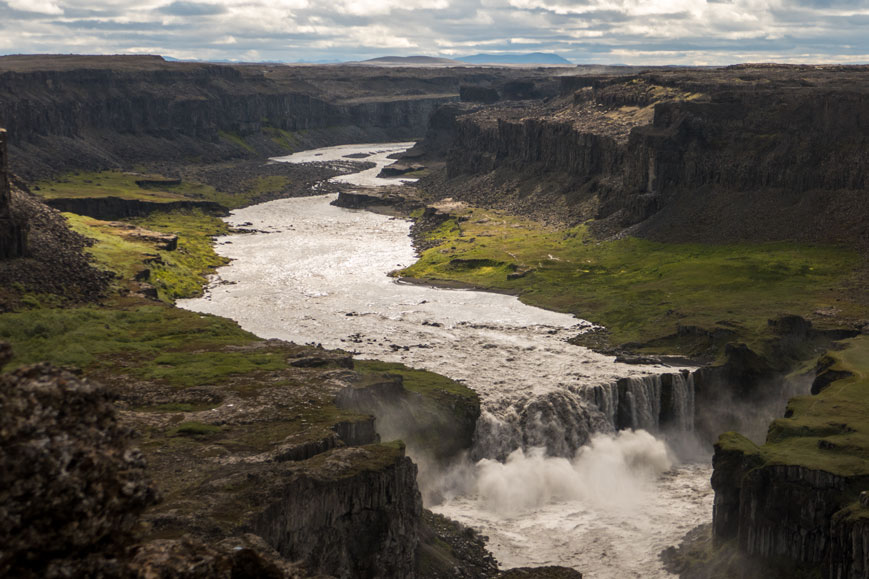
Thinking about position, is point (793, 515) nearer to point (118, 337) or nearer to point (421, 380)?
point (421, 380)

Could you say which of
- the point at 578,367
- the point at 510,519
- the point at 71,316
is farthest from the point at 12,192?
the point at 510,519

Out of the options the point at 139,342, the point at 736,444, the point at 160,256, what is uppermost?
the point at 139,342

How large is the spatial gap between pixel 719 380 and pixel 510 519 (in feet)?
98.8

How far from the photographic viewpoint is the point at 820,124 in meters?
149

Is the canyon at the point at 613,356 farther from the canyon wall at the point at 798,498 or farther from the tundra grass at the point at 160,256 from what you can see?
the tundra grass at the point at 160,256

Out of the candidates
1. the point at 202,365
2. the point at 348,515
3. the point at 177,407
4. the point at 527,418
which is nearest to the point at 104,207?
the point at 202,365

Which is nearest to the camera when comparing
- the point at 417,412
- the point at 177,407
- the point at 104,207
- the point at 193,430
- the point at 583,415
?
the point at 193,430

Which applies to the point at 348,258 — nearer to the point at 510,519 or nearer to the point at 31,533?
the point at 510,519

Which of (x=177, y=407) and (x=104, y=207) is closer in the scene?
(x=177, y=407)

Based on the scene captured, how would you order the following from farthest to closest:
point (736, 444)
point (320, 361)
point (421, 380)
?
1. point (421, 380)
2. point (320, 361)
3. point (736, 444)

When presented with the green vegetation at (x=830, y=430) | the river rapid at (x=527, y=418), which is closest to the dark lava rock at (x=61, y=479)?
the river rapid at (x=527, y=418)

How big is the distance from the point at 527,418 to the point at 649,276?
5659 cm

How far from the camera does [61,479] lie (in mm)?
23266

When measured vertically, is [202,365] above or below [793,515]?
above
